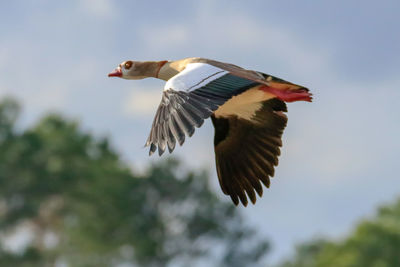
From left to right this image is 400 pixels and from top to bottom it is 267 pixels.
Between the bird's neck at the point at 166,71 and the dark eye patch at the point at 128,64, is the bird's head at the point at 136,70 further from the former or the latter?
the bird's neck at the point at 166,71

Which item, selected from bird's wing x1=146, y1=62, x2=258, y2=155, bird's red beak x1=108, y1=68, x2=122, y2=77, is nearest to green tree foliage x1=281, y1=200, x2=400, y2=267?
bird's red beak x1=108, y1=68, x2=122, y2=77

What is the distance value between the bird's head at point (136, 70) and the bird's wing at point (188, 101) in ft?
6.18

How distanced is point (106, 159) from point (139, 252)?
27.4ft

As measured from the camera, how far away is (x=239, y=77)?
10.4 m

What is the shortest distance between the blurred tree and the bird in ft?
149

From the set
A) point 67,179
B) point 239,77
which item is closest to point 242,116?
point 239,77

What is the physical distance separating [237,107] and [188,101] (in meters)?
2.29

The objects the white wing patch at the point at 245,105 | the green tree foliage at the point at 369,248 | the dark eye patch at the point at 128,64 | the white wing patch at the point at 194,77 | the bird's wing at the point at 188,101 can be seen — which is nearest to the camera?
the bird's wing at the point at 188,101

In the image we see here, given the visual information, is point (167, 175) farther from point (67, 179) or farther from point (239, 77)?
point (239, 77)

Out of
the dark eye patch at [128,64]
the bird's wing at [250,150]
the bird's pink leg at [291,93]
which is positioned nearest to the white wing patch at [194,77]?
the bird's pink leg at [291,93]

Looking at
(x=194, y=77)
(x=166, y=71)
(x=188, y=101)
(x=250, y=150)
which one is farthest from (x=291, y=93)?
(x=188, y=101)

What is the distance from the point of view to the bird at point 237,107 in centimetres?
1007

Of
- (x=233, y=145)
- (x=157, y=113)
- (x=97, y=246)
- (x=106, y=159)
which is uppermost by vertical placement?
(x=106, y=159)

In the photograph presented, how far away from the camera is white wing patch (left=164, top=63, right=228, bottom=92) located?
999cm
